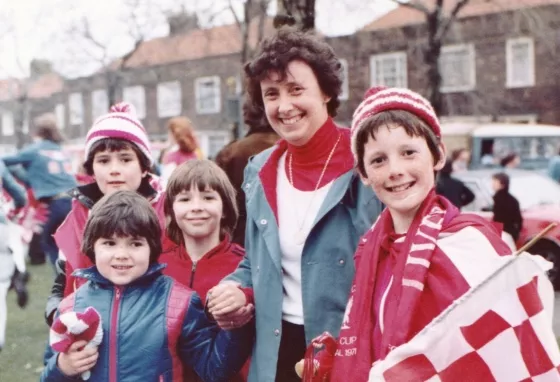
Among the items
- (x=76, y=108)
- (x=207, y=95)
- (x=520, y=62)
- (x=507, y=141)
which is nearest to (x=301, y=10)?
(x=507, y=141)

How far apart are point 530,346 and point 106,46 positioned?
91.5 feet

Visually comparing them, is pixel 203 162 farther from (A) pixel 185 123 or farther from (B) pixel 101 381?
(A) pixel 185 123

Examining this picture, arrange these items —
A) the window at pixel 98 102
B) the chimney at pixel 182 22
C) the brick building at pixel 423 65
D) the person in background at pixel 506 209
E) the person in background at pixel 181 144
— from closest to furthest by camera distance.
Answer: the person in background at pixel 181 144 < the person in background at pixel 506 209 < the chimney at pixel 182 22 < the brick building at pixel 423 65 < the window at pixel 98 102

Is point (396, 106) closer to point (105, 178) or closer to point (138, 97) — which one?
point (105, 178)

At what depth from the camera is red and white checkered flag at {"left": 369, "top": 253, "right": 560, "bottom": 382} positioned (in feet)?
5.88

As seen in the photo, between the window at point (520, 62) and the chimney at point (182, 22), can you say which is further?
the window at point (520, 62)

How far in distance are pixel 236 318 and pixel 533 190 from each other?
8.94 meters

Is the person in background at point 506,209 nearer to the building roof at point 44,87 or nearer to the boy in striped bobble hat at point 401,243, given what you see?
the boy in striped bobble hat at point 401,243

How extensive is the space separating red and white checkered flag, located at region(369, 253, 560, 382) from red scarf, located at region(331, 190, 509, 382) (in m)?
0.09

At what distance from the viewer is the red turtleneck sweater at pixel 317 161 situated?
267 cm

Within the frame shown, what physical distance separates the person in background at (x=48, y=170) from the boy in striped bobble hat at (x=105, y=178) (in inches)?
214

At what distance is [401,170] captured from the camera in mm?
2105

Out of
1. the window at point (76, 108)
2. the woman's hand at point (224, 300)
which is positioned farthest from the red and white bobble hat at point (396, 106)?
the window at point (76, 108)

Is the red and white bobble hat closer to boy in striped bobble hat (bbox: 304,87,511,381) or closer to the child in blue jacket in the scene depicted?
boy in striped bobble hat (bbox: 304,87,511,381)
